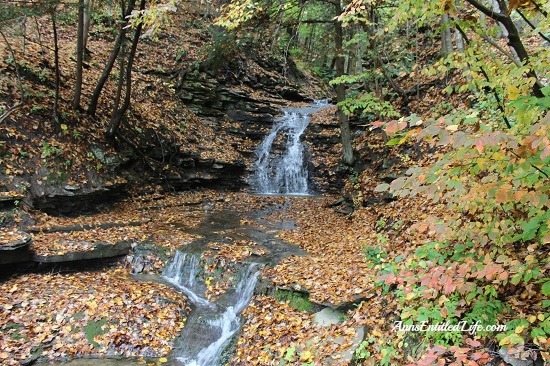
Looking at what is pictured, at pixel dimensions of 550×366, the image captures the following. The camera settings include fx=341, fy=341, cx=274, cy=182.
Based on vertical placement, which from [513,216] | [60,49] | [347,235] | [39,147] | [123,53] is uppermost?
[60,49]

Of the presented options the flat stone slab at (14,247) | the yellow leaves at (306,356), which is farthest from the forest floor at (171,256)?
the flat stone slab at (14,247)

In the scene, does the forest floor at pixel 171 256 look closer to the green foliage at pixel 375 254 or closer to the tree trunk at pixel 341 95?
the green foliage at pixel 375 254

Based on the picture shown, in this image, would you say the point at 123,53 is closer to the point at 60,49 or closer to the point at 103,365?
the point at 60,49

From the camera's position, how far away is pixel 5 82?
10.1 m

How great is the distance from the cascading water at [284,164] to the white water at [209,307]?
8.07m

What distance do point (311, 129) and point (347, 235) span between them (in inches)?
381

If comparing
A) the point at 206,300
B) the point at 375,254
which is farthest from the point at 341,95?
the point at 206,300

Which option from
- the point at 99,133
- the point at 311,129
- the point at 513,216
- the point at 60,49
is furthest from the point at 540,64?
the point at 60,49

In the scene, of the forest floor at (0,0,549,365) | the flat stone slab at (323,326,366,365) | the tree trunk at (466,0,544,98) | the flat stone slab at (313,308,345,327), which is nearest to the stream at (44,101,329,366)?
the forest floor at (0,0,549,365)

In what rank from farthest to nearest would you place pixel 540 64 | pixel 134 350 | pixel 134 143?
pixel 134 143 < pixel 134 350 < pixel 540 64

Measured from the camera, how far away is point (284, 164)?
16.7 meters

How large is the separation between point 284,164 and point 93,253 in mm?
10188

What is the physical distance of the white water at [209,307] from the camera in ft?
19.7

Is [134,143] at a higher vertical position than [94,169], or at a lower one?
higher
